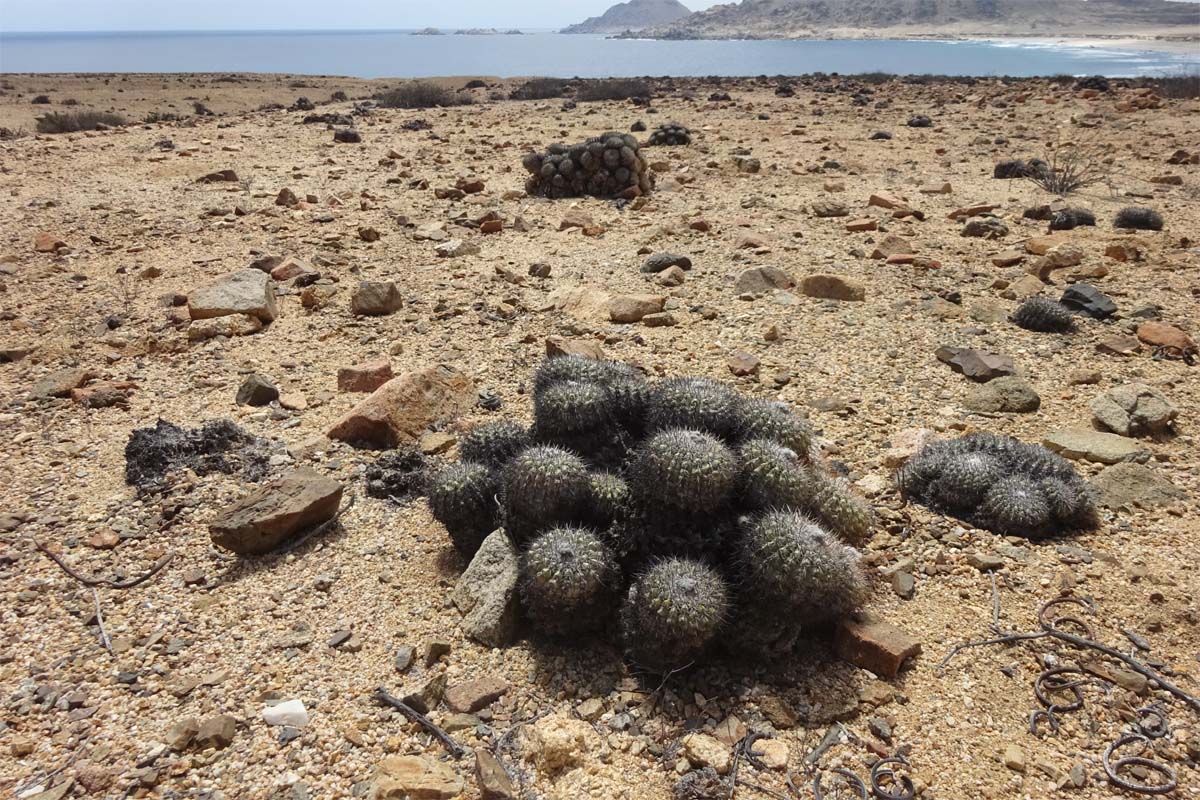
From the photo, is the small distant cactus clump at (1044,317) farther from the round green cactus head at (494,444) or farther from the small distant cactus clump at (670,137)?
the small distant cactus clump at (670,137)

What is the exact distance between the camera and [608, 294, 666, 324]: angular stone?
6184 mm

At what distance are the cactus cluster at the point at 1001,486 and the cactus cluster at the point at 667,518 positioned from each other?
61 cm

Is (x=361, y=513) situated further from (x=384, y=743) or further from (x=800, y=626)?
(x=800, y=626)

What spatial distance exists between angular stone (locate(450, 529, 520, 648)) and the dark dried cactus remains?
7931 millimetres

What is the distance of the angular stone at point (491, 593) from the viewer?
300 centimetres

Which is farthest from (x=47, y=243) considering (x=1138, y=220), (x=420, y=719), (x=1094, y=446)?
(x=1138, y=220)

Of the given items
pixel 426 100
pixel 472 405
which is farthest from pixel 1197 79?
pixel 472 405

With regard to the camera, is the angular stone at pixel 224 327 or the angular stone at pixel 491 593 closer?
A: the angular stone at pixel 491 593

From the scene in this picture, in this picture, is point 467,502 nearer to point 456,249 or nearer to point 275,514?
point 275,514

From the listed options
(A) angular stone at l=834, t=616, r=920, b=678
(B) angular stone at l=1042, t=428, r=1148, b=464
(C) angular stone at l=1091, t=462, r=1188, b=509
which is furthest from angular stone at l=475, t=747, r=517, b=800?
(B) angular stone at l=1042, t=428, r=1148, b=464

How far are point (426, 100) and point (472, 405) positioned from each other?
807 inches

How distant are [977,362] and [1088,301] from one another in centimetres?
159

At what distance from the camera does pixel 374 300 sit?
6.37 metres

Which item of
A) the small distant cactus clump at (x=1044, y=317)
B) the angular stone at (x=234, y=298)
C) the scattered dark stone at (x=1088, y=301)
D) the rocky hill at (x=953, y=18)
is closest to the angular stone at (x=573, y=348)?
the angular stone at (x=234, y=298)
